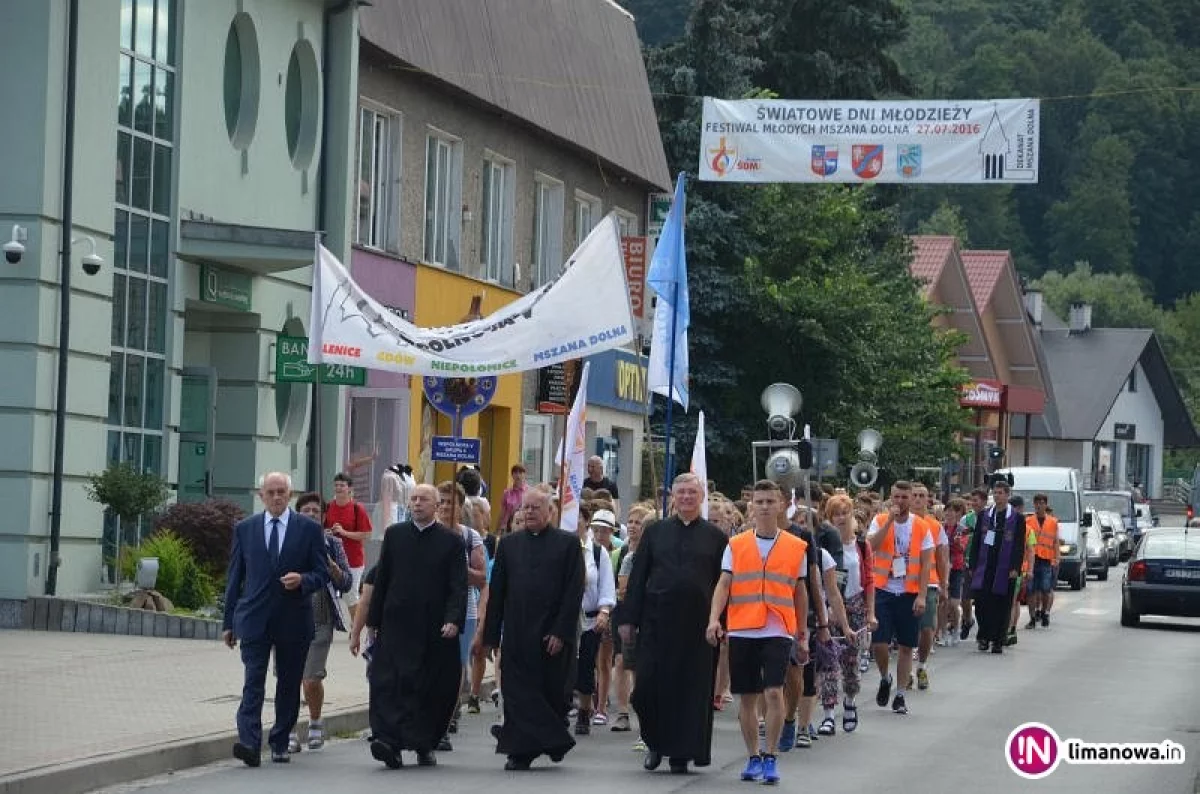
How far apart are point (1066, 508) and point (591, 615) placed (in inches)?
1192

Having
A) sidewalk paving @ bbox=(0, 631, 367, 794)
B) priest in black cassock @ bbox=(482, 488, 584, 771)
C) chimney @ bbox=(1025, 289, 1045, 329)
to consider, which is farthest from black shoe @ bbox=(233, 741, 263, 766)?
chimney @ bbox=(1025, 289, 1045, 329)

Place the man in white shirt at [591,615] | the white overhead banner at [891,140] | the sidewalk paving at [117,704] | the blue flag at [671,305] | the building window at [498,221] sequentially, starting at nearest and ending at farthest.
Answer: the sidewalk paving at [117,704] → the man in white shirt at [591,615] → the blue flag at [671,305] → the white overhead banner at [891,140] → the building window at [498,221]

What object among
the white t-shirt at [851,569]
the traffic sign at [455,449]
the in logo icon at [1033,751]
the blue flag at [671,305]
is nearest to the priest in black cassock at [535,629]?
the in logo icon at [1033,751]

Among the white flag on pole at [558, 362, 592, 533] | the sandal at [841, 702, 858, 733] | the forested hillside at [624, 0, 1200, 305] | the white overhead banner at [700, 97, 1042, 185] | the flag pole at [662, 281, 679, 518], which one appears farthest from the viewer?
the forested hillside at [624, 0, 1200, 305]

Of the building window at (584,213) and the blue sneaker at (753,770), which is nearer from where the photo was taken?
the blue sneaker at (753,770)

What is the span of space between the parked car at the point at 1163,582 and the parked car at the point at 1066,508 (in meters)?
10.5

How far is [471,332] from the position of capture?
16812 mm

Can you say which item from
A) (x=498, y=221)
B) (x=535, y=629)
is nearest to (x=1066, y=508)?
(x=498, y=221)

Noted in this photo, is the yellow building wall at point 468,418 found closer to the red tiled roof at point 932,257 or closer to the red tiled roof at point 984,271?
the red tiled roof at point 932,257

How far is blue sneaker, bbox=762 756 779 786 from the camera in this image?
46.9ft

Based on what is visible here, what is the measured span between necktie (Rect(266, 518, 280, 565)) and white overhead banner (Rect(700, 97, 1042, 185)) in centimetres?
1476

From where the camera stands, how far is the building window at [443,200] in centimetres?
3178

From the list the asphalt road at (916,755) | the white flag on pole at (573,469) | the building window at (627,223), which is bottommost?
the asphalt road at (916,755)

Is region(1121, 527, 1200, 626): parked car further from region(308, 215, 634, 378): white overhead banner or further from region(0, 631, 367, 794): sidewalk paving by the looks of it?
region(308, 215, 634, 378): white overhead banner
